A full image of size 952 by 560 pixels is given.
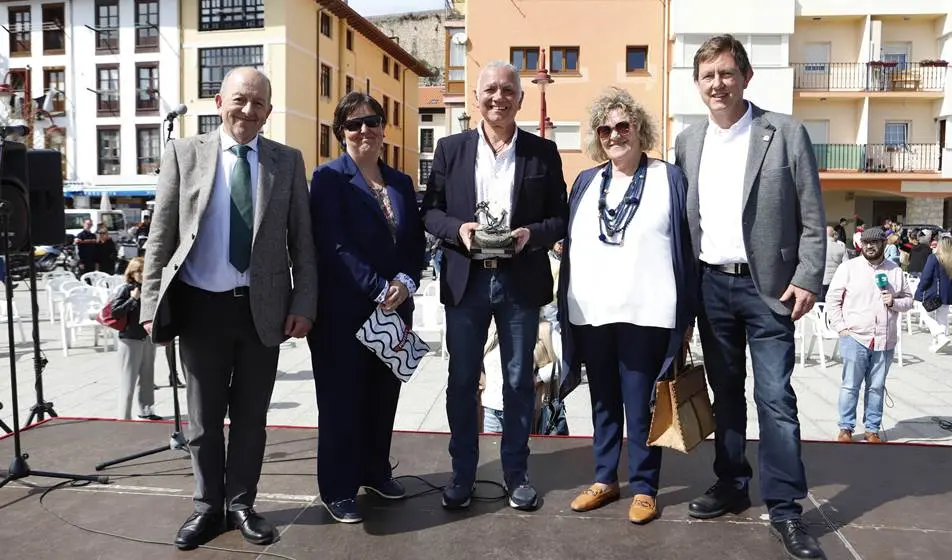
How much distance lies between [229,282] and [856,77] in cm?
2566

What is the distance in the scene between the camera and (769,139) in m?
2.98

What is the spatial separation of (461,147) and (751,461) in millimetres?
2183

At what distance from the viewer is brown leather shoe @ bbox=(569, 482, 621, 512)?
325cm

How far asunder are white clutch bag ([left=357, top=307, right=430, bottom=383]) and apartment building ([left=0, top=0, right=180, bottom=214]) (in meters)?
29.1

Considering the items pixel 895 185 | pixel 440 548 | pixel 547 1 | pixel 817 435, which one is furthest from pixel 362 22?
pixel 440 548

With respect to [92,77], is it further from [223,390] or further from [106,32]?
[223,390]

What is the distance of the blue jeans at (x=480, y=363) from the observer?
3.18 metres

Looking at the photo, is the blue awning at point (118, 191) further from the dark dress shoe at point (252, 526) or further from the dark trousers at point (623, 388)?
the dark trousers at point (623, 388)

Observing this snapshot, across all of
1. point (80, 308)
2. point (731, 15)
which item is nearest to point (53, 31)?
point (731, 15)

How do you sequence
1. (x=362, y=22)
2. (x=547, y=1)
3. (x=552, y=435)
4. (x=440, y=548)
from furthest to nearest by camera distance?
(x=362, y=22) → (x=547, y=1) → (x=552, y=435) → (x=440, y=548)

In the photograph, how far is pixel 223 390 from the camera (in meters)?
3.01

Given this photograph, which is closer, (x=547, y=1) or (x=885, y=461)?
(x=885, y=461)

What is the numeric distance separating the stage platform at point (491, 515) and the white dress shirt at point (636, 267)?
2.80ft

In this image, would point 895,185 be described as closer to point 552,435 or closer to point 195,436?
point 552,435
